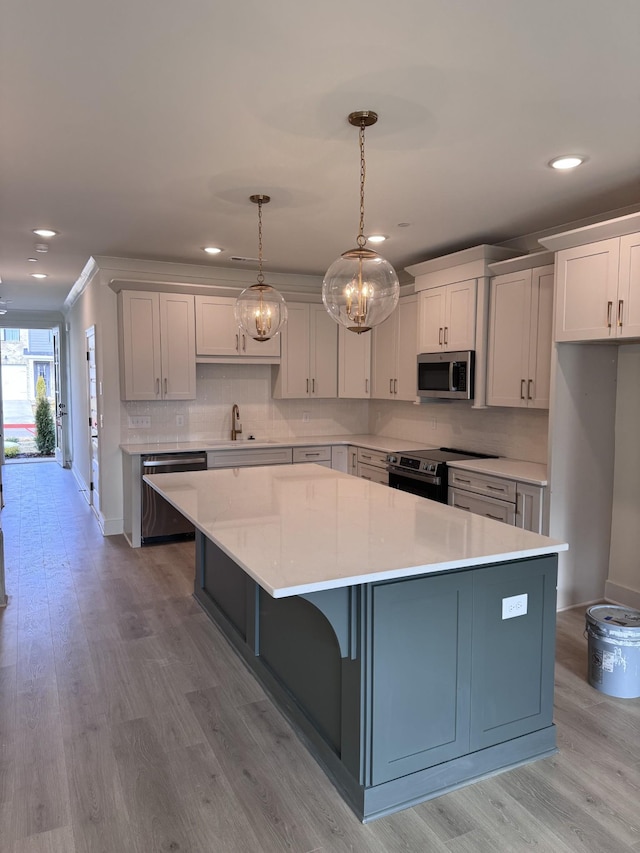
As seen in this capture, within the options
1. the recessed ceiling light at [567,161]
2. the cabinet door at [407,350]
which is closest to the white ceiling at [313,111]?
the recessed ceiling light at [567,161]

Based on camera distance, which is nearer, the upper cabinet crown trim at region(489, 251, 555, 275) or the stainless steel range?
the upper cabinet crown trim at region(489, 251, 555, 275)

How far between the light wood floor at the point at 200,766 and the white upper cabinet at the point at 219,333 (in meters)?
2.76

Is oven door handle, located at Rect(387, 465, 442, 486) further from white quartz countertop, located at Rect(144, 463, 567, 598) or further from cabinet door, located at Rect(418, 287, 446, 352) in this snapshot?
white quartz countertop, located at Rect(144, 463, 567, 598)

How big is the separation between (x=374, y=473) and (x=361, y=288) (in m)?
3.38

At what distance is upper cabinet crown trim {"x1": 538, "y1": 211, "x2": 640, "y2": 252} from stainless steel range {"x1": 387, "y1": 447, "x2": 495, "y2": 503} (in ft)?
5.89

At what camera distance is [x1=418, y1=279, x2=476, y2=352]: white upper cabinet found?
4664 millimetres

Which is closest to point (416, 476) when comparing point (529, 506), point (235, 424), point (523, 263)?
point (529, 506)

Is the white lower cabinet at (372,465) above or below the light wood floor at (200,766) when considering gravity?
above

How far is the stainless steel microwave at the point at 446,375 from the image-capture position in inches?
184

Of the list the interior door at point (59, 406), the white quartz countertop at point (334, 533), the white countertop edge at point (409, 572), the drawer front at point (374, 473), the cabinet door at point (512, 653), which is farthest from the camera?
the interior door at point (59, 406)

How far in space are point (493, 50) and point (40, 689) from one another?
3436 millimetres

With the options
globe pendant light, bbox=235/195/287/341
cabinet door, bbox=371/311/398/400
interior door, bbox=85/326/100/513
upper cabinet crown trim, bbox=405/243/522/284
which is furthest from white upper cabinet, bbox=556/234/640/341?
interior door, bbox=85/326/100/513

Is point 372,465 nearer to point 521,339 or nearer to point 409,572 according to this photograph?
point 521,339

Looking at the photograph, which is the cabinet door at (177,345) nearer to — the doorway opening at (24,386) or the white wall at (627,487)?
the white wall at (627,487)
